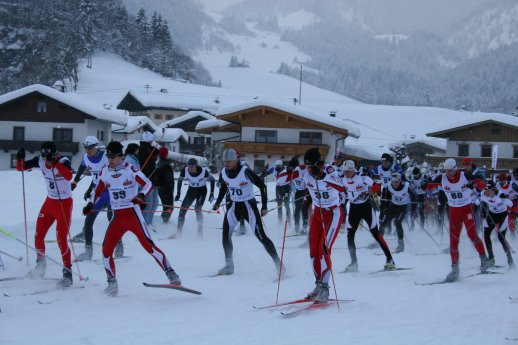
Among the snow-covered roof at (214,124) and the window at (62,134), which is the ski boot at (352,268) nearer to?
the snow-covered roof at (214,124)

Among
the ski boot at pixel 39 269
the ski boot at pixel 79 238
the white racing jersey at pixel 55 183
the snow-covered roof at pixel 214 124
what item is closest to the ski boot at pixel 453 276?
the white racing jersey at pixel 55 183

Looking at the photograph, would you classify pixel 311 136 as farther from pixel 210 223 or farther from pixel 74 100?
pixel 210 223

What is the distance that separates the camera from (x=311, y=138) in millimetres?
36406

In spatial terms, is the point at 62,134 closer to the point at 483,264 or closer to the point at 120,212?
the point at 120,212

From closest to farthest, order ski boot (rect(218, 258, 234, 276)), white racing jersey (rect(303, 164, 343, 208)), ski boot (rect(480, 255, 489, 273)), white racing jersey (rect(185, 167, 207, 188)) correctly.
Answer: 1. white racing jersey (rect(303, 164, 343, 208))
2. ski boot (rect(218, 258, 234, 276))
3. ski boot (rect(480, 255, 489, 273))
4. white racing jersey (rect(185, 167, 207, 188))

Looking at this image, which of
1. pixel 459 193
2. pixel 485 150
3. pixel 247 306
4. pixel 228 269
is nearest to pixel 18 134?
pixel 485 150

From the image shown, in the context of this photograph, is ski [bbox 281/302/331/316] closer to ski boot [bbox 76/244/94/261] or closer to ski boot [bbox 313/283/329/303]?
ski boot [bbox 313/283/329/303]

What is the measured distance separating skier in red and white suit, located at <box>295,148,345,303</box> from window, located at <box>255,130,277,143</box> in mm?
29281

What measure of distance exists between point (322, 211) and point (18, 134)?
37369mm

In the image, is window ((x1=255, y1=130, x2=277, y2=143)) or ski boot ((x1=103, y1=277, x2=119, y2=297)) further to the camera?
window ((x1=255, y1=130, x2=277, y2=143))

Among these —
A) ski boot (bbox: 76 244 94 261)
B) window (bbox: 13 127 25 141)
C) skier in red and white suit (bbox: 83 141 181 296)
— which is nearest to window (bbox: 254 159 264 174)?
window (bbox: 13 127 25 141)

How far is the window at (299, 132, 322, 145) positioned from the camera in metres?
36.3

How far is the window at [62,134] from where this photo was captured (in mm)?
39950

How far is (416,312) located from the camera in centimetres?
637
